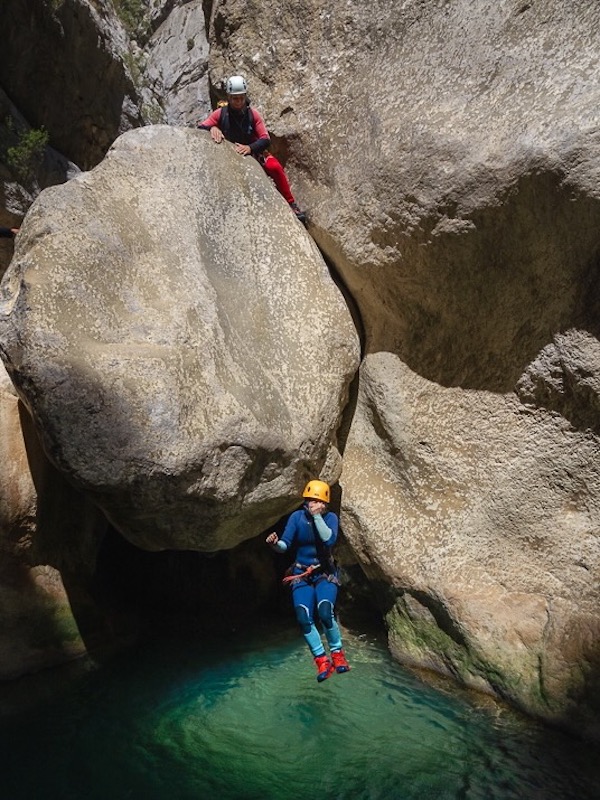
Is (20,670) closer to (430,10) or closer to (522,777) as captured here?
(522,777)

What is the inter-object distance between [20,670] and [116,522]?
1.48m

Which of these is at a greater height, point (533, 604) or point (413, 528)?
point (413, 528)

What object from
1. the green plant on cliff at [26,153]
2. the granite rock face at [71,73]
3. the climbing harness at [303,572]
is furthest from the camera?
the granite rock face at [71,73]

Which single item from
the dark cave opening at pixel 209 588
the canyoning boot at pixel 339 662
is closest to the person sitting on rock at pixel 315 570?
the canyoning boot at pixel 339 662

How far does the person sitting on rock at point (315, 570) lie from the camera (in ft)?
15.3

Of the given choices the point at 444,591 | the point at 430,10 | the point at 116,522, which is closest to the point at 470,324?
the point at 444,591

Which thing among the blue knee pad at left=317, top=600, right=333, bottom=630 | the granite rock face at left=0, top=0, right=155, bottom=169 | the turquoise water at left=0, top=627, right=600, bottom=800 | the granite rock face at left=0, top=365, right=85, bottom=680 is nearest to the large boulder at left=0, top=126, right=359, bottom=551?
the blue knee pad at left=317, top=600, right=333, bottom=630

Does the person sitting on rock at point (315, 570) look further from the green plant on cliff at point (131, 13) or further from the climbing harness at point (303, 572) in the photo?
the green plant on cliff at point (131, 13)

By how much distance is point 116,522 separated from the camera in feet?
14.4

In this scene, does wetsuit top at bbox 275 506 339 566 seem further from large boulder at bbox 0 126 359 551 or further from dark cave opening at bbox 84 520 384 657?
dark cave opening at bbox 84 520 384 657

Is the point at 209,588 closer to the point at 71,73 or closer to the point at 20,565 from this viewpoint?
the point at 20,565

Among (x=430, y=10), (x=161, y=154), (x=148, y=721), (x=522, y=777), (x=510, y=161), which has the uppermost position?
(x=430, y=10)

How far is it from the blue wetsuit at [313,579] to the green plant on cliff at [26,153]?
766 centimetres

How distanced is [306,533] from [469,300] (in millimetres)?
1995
